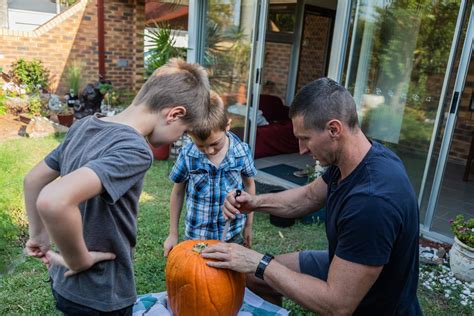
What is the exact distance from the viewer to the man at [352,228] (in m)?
1.47

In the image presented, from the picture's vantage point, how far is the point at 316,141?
159 cm

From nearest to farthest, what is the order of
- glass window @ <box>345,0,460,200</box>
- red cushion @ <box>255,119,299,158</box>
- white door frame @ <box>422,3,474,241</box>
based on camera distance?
white door frame @ <box>422,3,474,241</box> → glass window @ <box>345,0,460,200</box> → red cushion @ <box>255,119,299,158</box>

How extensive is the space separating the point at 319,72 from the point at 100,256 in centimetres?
793

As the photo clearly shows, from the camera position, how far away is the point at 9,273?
279cm

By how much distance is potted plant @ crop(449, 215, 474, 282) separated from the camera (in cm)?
299

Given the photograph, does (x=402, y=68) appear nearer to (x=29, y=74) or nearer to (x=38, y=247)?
(x=38, y=247)

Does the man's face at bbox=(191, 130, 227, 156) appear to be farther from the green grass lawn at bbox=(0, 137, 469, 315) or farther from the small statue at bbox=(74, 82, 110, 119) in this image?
the small statue at bbox=(74, 82, 110, 119)

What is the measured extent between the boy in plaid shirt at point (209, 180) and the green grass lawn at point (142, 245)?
27.9 inches

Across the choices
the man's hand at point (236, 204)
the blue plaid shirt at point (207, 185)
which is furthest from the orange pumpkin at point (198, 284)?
the blue plaid shirt at point (207, 185)

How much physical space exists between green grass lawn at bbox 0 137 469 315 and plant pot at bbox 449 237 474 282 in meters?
0.37

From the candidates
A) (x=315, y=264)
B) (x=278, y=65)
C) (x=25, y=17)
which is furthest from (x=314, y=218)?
(x=25, y=17)

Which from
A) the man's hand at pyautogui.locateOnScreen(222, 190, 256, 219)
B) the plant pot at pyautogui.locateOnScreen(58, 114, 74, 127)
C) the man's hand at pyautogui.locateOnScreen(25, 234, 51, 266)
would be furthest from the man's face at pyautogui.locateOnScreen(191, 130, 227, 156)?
the plant pot at pyautogui.locateOnScreen(58, 114, 74, 127)

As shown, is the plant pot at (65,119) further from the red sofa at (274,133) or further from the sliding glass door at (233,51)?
the red sofa at (274,133)

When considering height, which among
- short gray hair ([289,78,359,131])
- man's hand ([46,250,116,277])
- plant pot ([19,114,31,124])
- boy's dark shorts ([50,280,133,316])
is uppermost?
short gray hair ([289,78,359,131])
